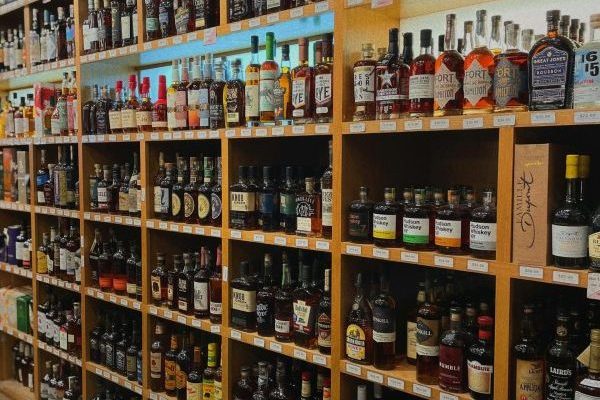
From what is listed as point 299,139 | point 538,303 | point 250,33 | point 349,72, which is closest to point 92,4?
point 250,33

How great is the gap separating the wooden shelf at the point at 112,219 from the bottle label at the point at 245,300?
0.74m

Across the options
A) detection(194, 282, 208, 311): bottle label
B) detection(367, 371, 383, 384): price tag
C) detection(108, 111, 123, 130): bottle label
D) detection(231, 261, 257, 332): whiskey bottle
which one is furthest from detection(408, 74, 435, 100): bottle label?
detection(108, 111, 123, 130): bottle label

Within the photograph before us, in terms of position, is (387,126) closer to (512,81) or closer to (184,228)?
(512,81)

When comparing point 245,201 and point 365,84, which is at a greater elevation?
point 365,84

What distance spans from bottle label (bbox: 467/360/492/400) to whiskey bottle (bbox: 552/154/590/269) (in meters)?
0.37

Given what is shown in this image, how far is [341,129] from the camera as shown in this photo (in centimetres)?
201

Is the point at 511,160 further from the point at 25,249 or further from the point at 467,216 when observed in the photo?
the point at 25,249

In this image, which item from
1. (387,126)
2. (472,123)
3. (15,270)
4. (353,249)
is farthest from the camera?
(15,270)

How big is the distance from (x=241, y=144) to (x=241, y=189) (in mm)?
206

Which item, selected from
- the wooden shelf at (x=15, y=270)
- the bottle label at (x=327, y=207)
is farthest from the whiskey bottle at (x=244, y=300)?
the wooden shelf at (x=15, y=270)

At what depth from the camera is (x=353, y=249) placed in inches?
78.7

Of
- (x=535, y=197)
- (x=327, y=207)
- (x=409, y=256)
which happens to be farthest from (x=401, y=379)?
(x=535, y=197)

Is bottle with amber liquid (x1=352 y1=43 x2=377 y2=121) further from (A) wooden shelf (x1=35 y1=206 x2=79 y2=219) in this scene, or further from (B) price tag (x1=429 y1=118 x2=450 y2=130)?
(A) wooden shelf (x1=35 y1=206 x2=79 y2=219)

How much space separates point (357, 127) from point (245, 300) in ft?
2.89
